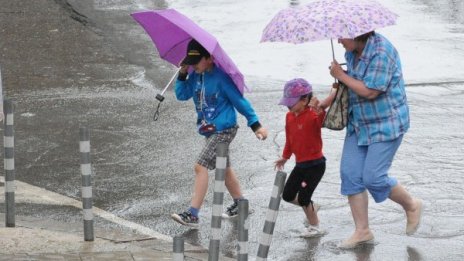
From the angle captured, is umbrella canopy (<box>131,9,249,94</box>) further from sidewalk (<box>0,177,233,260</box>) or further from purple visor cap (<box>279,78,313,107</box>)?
sidewalk (<box>0,177,233,260</box>)

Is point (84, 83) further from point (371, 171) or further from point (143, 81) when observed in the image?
point (371, 171)

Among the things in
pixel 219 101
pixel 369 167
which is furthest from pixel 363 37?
pixel 219 101

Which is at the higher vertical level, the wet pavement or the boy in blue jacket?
the boy in blue jacket

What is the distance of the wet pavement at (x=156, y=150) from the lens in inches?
328

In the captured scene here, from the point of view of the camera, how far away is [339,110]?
7.76m

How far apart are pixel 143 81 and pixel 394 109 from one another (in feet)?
21.1

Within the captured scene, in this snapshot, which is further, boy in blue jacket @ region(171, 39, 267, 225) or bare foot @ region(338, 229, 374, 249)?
boy in blue jacket @ region(171, 39, 267, 225)

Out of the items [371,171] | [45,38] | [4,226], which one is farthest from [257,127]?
[45,38]

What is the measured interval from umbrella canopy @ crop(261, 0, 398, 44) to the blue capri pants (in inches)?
37.7

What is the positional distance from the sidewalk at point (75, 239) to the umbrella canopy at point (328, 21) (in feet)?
5.82

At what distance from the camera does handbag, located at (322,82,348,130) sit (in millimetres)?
7734

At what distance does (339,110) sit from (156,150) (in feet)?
11.1

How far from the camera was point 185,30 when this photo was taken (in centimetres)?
818

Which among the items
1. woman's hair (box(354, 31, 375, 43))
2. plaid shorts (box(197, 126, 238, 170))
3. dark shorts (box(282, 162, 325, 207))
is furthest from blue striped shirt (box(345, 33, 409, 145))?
plaid shorts (box(197, 126, 238, 170))
